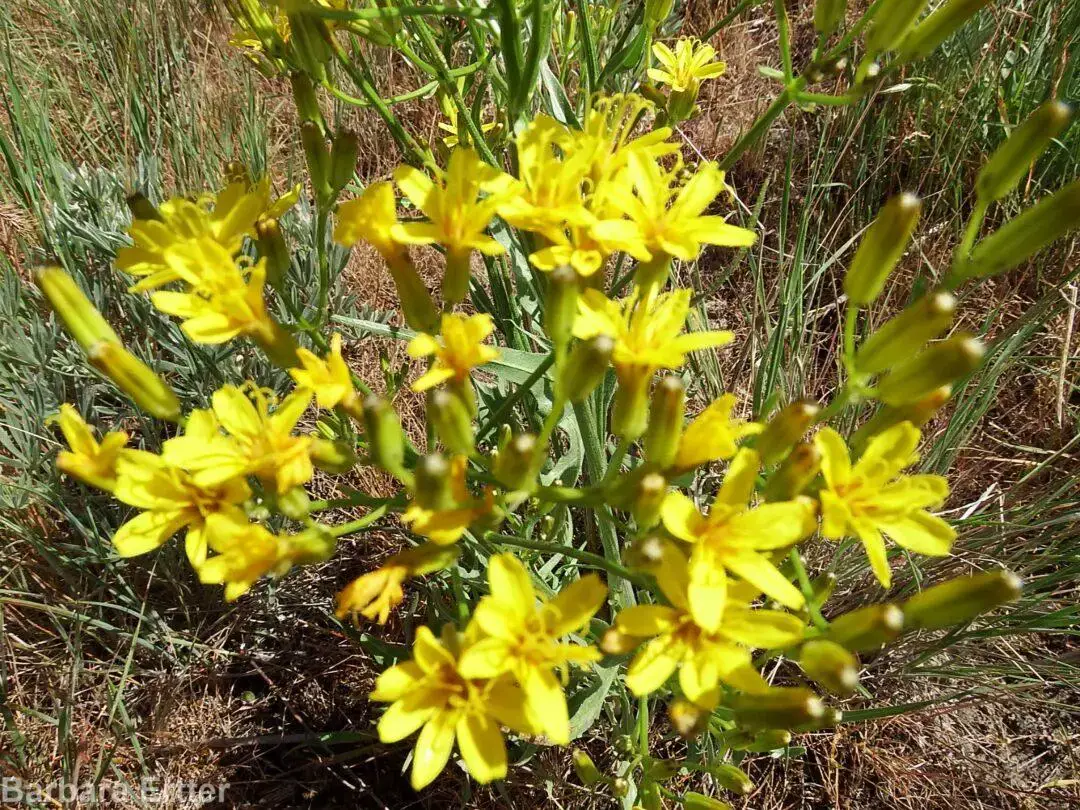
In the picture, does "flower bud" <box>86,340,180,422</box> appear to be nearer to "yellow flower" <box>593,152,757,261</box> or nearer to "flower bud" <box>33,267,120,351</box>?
"flower bud" <box>33,267,120,351</box>

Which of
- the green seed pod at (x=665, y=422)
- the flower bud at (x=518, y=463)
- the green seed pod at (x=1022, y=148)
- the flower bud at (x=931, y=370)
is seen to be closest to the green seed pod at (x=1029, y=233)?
the green seed pod at (x=1022, y=148)

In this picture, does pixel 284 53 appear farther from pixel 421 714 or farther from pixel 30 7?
pixel 30 7

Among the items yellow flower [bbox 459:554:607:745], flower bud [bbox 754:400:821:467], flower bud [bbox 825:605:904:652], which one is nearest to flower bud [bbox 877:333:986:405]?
flower bud [bbox 754:400:821:467]

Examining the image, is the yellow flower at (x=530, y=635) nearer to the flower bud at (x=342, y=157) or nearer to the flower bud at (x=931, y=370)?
the flower bud at (x=931, y=370)

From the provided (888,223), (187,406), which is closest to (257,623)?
(187,406)

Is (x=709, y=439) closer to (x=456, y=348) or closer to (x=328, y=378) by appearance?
(x=456, y=348)

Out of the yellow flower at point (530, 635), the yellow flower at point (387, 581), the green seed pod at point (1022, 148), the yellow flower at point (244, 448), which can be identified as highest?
the green seed pod at point (1022, 148)
